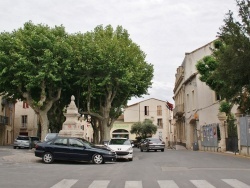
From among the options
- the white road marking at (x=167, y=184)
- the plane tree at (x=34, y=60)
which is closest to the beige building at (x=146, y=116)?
the plane tree at (x=34, y=60)

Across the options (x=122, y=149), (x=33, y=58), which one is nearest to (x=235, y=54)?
(x=122, y=149)

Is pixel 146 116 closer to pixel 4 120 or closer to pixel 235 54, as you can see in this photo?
pixel 4 120

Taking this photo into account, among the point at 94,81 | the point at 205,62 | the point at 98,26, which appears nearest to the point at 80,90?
the point at 94,81

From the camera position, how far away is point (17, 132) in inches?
2709

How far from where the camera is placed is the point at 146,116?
3354 inches

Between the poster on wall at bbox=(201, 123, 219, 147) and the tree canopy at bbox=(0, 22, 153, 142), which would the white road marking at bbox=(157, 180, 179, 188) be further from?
the tree canopy at bbox=(0, 22, 153, 142)

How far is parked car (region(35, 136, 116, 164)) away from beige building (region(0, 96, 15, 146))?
3617 cm

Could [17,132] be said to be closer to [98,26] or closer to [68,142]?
[98,26]

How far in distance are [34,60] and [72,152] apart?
57.8 ft

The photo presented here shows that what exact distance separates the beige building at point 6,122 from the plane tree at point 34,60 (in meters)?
18.8

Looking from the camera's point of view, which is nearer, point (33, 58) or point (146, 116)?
point (33, 58)

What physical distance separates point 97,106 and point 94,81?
720 centimetres

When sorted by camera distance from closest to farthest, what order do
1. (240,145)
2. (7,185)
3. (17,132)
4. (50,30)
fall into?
(7,185) < (240,145) < (50,30) < (17,132)

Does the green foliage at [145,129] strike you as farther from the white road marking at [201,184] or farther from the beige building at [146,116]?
the white road marking at [201,184]
